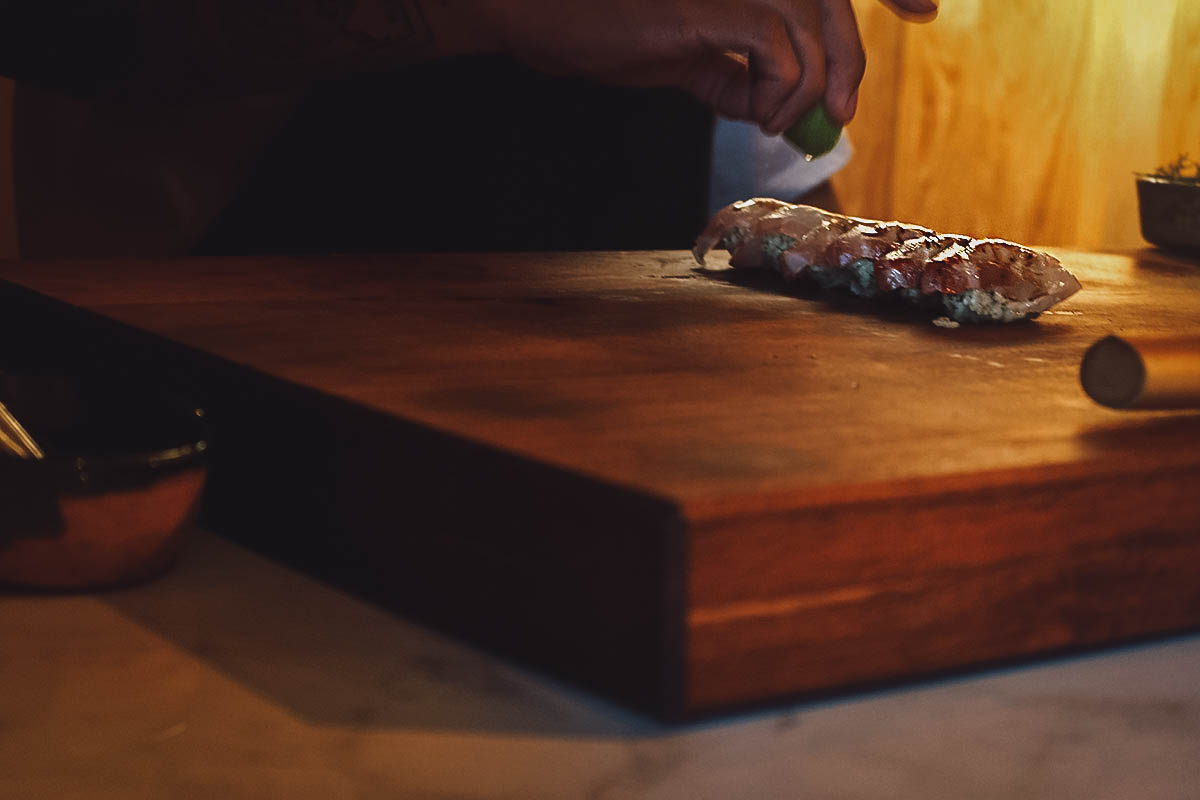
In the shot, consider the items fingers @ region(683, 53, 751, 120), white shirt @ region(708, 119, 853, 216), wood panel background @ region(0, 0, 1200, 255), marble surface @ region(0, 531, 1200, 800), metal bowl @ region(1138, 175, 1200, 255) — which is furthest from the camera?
wood panel background @ region(0, 0, 1200, 255)

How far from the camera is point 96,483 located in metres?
0.69

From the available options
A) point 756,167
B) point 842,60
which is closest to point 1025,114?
point 756,167

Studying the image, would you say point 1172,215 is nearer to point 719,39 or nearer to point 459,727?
point 719,39

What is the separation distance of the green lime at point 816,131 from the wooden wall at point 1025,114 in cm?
151

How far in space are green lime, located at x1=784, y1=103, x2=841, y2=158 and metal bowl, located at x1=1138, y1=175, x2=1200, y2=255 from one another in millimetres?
681

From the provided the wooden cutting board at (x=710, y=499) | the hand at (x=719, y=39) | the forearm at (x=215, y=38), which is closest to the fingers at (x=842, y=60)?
the hand at (x=719, y=39)

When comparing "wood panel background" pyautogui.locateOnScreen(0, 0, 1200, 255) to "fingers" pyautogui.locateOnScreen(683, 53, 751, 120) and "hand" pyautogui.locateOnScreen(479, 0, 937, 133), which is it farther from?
"hand" pyautogui.locateOnScreen(479, 0, 937, 133)

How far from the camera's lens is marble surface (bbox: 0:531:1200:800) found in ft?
1.83

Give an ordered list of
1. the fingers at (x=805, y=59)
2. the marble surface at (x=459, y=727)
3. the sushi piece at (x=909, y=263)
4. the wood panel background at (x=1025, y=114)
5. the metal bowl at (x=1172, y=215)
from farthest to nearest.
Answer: the wood panel background at (x=1025, y=114) < the metal bowl at (x=1172, y=215) < the fingers at (x=805, y=59) < the sushi piece at (x=909, y=263) < the marble surface at (x=459, y=727)

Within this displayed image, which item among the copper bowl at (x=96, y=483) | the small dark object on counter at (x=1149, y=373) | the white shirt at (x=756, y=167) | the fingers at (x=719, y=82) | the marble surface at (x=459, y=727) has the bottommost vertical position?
the white shirt at (x=756, y=167)

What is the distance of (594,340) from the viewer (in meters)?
1.00

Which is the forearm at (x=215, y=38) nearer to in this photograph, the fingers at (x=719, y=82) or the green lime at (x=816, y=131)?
the fingers at (x=719, y=82)

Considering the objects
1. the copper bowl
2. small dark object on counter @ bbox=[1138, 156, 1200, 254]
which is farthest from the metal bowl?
the copper bowl

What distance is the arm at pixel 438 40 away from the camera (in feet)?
4.91
